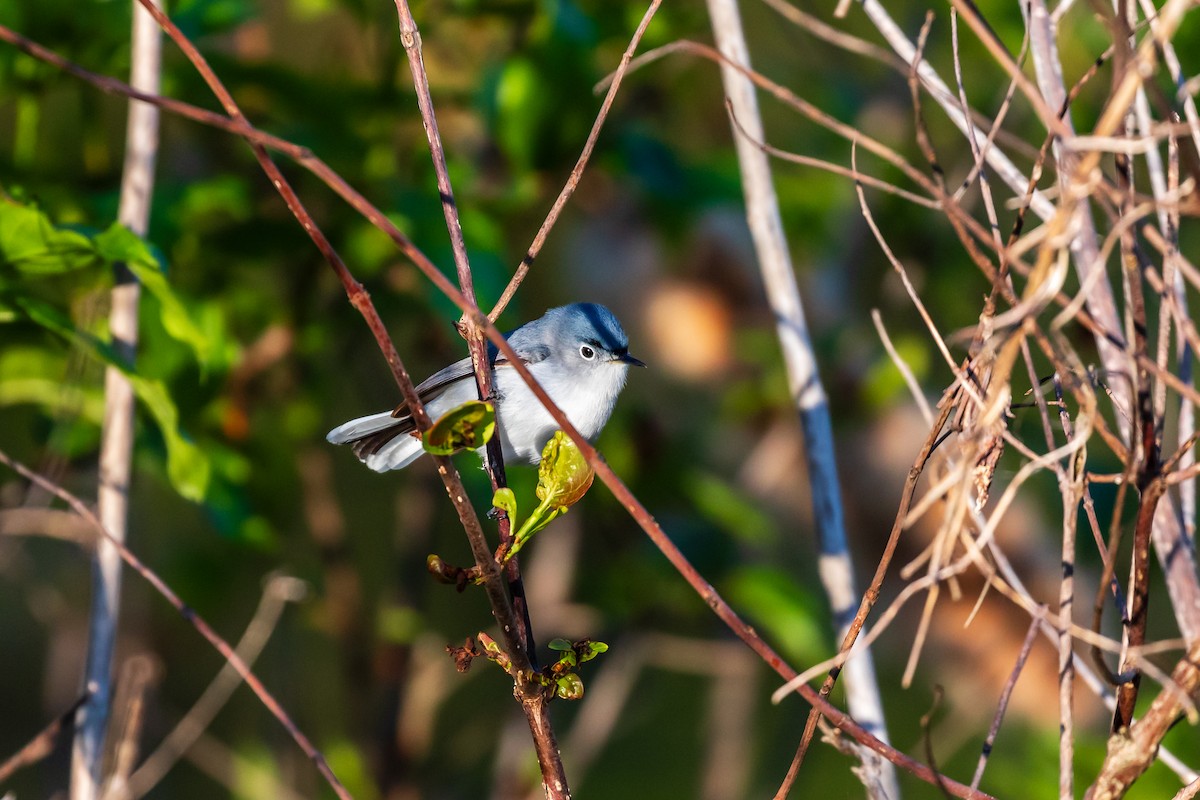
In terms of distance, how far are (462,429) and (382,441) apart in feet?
5.01

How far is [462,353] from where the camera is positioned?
3379 millimetres

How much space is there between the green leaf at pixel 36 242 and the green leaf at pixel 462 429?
900 mm

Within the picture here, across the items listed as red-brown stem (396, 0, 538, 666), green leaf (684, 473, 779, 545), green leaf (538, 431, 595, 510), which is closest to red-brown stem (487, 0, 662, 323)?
red-brown stem (396, 0, 538, 666)

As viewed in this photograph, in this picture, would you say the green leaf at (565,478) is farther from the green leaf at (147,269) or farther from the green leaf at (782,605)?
the green leaf at (782,605)

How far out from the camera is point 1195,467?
1.10 metres

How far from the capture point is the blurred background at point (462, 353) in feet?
8.13

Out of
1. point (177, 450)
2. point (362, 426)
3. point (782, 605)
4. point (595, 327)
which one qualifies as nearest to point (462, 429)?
point (177, 450)

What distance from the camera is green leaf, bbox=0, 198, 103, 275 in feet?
5.80

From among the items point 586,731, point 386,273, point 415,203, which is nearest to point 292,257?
point 386,273

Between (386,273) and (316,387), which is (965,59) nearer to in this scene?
(386,273)

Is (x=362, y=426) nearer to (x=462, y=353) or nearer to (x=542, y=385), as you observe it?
(x=542, y=385)

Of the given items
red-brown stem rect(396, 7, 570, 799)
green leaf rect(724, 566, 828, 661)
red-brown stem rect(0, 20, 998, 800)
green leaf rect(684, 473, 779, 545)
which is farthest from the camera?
green leaf rect(684, 473, 779, 545)

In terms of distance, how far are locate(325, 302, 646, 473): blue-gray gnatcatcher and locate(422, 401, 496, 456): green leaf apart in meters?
1.31

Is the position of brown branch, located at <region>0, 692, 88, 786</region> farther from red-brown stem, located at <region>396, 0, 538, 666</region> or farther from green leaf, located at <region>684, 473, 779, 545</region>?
green leaf, located at <region>684, 473, 779, 545</region>
